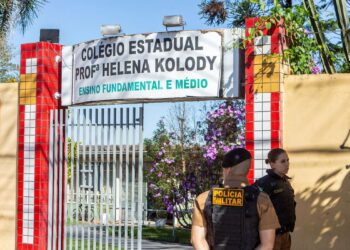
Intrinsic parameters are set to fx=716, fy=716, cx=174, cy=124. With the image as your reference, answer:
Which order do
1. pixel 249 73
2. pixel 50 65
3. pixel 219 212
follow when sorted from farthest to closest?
pixel 50 65, pixel 249 73, pixel 219 212

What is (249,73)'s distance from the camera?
834 cm

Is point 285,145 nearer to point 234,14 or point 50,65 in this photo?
point 50,65

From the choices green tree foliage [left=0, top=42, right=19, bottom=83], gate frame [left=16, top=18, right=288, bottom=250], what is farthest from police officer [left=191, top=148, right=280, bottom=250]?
green tree foliage [left=0, top=42, right=19, bottom=83]

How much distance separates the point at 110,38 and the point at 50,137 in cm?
163

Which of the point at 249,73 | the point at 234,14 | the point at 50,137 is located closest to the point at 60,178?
the point at 50,137

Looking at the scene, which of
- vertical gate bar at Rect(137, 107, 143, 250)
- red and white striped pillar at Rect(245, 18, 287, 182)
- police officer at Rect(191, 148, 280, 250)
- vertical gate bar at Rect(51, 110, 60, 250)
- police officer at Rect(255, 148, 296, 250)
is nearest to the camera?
police officer at Rect(191, 148, 280, 250)

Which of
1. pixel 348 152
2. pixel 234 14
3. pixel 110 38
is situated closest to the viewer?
pixel 348 152

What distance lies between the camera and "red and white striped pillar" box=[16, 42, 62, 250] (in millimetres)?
9727

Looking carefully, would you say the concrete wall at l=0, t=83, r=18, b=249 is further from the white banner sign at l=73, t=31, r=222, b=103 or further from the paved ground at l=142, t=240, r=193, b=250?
→ the paved ground at l=142, t=240, r=193, b=250

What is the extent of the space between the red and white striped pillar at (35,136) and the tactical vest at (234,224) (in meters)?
5.44

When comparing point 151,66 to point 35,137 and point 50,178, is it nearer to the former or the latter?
point 35,137

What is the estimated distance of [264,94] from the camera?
27.0 ft

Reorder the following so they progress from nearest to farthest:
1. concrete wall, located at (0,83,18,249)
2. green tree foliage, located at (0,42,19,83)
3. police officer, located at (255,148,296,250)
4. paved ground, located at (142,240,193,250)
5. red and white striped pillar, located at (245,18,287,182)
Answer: police officer, located at (255,148,296,250)
red and white striped pillar, located at (245,18,287,182)
concrete wall, located at (0,83,18,249)
paved ground, located at (142,240,193,250)
green tree foliage, located at (0,42,19,83)

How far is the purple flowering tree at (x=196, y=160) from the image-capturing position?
15.4m
